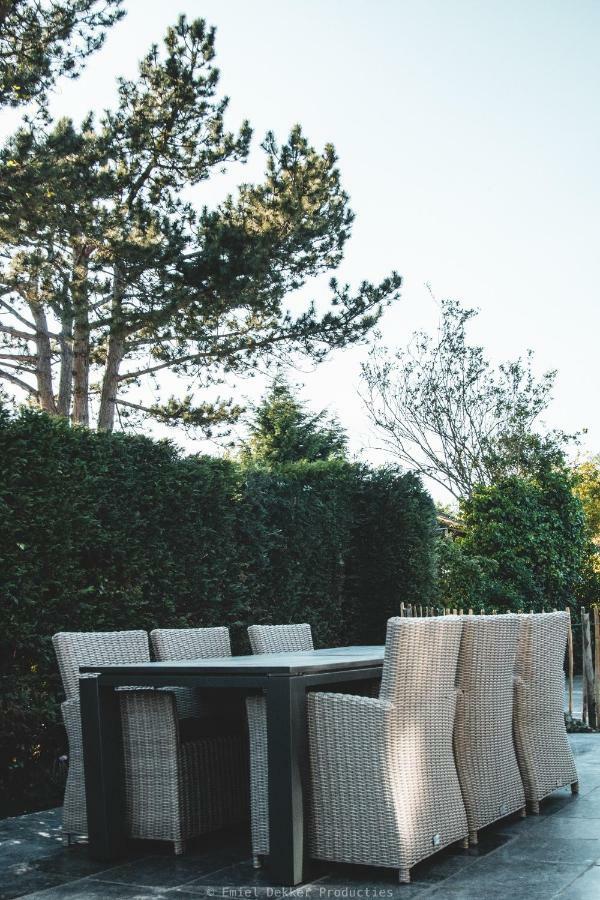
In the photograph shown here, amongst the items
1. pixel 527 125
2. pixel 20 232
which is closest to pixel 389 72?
pixel 527 125

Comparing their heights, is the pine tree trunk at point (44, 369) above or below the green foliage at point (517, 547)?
above

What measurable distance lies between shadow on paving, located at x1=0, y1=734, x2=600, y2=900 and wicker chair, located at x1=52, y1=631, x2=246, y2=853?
123 millimetres

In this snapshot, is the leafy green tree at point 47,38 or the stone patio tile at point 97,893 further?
the leafy green tree at point 47,38

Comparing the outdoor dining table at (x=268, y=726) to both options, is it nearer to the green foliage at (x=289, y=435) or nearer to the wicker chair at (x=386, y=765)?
the wicker chair at (x=386, y=765)

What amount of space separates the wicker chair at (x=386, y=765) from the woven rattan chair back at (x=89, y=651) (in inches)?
55.7

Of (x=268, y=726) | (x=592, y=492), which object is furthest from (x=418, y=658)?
(x=592, y=492)

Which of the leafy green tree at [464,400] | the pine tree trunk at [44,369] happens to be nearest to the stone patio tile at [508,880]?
the pine tree trunk at [44,369]

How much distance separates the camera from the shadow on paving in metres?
3.88

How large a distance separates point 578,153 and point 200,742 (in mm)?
11475

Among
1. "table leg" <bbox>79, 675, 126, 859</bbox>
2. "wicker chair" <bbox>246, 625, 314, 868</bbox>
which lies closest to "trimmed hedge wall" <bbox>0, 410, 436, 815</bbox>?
"table leg" <bbox>79, 675, 126, 859</bbox>

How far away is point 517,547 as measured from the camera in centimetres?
1350

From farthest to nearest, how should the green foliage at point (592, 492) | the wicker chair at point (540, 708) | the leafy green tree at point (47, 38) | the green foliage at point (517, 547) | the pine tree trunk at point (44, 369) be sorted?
the green foliage at point (592, 492)
the pine tree trunk at point (44, 369)
the green foliage at point (517, 547)
the leafy green tree at point (47, 38)
the wicker chair at point (540, 708)

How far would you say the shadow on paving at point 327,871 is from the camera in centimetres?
388

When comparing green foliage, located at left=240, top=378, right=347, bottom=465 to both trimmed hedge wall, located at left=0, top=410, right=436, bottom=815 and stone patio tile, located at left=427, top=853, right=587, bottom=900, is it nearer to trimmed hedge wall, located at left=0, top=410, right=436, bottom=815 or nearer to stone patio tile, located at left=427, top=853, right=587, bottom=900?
trimmed hedge wall, located at left=0, top=410, right=436, bottom=815
